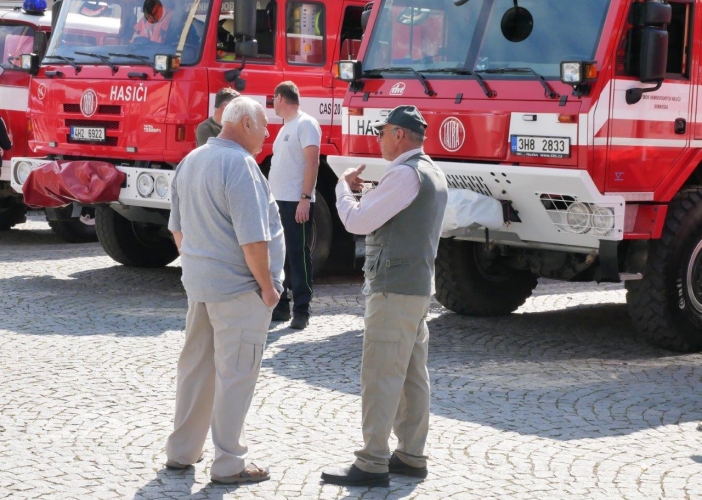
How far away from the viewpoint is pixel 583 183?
25.5 ft

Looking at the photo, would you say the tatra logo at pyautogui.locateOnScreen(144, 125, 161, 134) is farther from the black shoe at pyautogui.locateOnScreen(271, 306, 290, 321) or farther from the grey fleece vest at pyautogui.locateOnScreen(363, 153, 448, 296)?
the grey fleece vest at pyautogui.locateOnScreen(363, 153, 448, 296)

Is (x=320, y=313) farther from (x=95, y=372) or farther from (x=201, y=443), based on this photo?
(x=201, y=443)

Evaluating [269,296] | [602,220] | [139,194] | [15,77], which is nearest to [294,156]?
[139,194]

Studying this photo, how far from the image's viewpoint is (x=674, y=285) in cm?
837

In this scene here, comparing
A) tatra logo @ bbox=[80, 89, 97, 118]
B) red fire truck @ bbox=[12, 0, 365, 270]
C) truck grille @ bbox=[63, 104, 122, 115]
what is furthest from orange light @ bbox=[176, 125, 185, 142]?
tatra logo @ bbox=[80, 89, 97, 118]

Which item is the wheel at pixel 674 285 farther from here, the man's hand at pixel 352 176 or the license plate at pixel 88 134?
the license plate at pixel 88 134

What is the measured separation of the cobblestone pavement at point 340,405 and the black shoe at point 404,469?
72 millimetres

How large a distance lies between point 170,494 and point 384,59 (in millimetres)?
4782

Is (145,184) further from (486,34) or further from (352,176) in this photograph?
(352,176)

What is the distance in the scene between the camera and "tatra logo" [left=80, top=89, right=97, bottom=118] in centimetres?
1087

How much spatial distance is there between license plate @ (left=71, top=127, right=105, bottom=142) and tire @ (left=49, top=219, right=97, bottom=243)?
3560 mm

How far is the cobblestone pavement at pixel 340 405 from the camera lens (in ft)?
17.8

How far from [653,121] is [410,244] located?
11.2 ft

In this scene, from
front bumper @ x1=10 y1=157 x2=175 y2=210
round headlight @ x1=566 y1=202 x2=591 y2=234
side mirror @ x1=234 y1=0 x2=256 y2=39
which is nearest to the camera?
round headlight @ x1=566 y1=202 x2=591 y2=234
